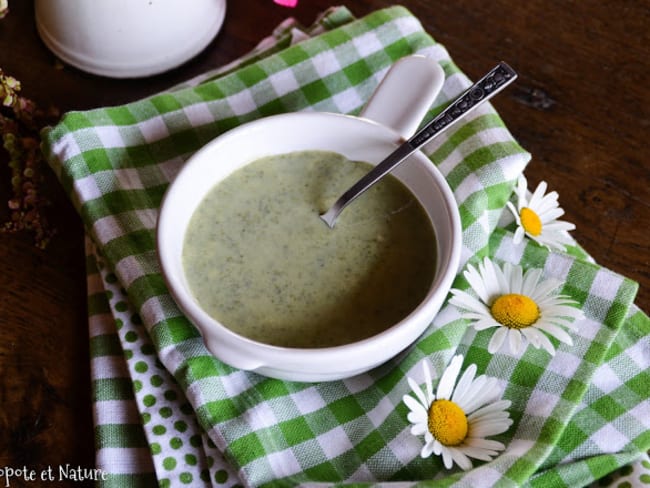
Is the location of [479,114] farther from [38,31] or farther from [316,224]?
[38,31]

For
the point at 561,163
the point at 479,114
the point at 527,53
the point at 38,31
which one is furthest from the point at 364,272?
the point at 38,31

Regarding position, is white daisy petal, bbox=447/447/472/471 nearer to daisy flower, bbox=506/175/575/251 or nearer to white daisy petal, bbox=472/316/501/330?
white daisy petal, bbox=472/316/501/330

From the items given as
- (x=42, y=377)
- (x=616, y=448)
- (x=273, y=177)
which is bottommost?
(x=616, y=448)

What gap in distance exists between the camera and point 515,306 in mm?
991

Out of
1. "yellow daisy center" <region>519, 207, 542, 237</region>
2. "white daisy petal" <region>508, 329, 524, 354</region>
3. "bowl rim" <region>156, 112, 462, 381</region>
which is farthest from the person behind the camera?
"yellow daisy center" <region>519, 207, 542, 237</region>

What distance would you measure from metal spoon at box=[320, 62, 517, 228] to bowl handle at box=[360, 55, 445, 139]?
4cm

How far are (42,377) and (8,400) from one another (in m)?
0.04

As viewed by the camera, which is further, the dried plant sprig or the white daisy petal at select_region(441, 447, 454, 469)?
the dried plant sprig

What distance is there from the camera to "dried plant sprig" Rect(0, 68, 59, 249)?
42.8 inches

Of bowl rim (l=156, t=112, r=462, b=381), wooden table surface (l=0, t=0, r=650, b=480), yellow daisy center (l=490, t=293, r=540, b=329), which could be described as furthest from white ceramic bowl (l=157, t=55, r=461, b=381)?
wooden table surface (l=0, t=0, r=650, b=480)

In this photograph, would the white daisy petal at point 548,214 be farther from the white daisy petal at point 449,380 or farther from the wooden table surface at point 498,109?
the white daisy petal at point 449,380

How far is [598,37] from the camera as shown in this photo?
134 cm

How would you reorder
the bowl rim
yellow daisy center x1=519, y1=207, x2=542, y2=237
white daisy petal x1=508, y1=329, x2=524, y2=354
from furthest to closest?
yellow daisy center x1=519, y1=207, x2=542, y2=237, white daisy petal x1=508, y1=329, x2=524, y2=354, the bowl rim

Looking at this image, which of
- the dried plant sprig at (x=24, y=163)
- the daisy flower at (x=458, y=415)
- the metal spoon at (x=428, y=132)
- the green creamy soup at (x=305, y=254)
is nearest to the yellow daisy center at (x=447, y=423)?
the daisy flower at (x=458, y=415)
